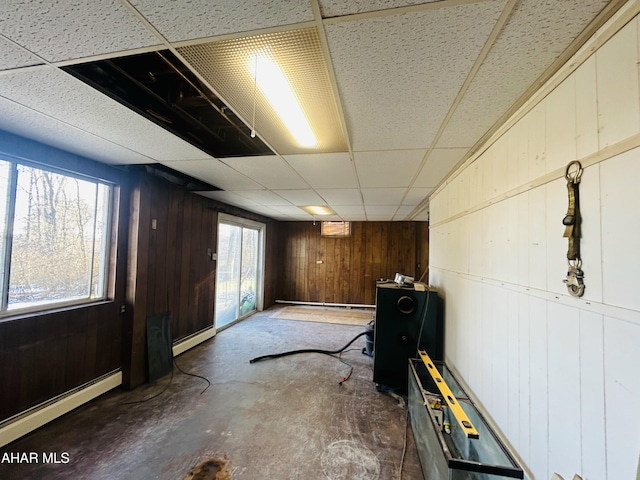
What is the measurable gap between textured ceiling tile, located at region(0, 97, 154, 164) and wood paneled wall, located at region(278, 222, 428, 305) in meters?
4.92

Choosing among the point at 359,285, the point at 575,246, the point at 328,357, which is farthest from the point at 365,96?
the point at 359,285

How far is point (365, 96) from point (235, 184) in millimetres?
2405

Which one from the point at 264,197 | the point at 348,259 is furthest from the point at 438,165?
the point at 348,259

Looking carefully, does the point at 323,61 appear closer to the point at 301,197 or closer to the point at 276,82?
the point at 276,82

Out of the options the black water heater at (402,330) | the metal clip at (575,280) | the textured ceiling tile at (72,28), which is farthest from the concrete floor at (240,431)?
the textured ceiling tile at (72,28)

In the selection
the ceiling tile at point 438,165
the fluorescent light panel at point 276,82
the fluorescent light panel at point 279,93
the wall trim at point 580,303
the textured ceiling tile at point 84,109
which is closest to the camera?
the wall trim at point 580,303

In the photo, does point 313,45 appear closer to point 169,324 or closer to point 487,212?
point 487,212

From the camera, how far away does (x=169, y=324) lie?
10.6 feet

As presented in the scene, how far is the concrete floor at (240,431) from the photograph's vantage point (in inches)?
67.8

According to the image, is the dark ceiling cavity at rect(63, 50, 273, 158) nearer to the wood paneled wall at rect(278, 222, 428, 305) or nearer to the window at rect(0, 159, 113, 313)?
the window at rect(0, 159, 113, 313)

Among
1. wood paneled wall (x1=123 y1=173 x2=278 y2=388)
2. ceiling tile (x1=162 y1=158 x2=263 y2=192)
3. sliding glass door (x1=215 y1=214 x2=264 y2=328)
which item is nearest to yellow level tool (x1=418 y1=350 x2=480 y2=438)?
ceiling tile (x1=162 y1=158 x2=263 y2=192)

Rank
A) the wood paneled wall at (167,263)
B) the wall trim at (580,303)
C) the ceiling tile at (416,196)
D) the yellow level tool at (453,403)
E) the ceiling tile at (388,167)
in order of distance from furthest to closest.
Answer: the ceiling tile at (416,196)
the wood paneled wall at (167,263)
the ceiling tile at (388,167)
the yellow level tool at (453,403)
the wall trim at (580,303)

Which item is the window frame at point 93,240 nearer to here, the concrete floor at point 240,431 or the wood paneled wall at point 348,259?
the concrete floor at point 240,431

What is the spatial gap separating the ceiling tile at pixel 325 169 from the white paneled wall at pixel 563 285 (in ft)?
3.97
